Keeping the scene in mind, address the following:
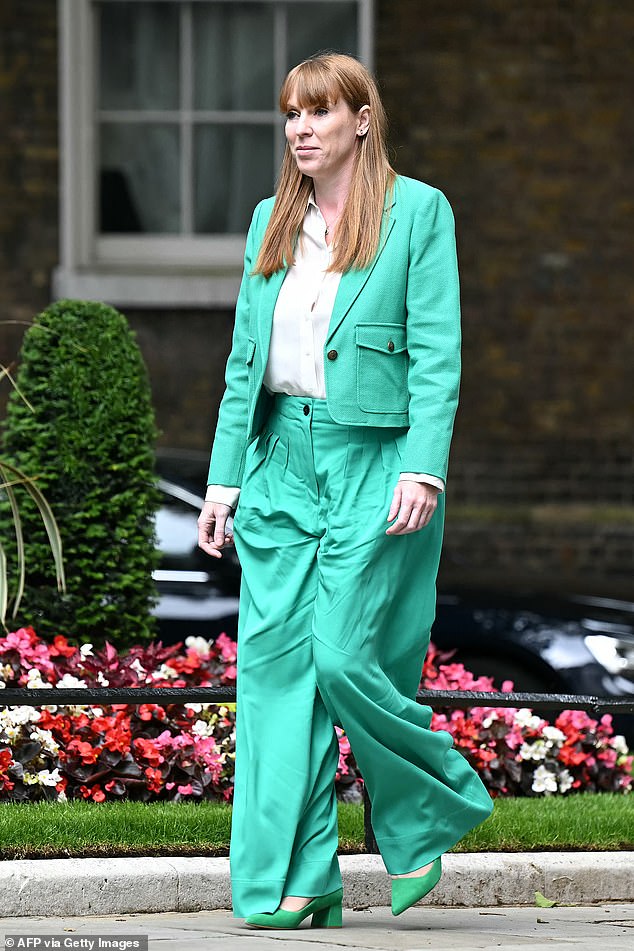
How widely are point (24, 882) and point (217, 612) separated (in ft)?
8.93

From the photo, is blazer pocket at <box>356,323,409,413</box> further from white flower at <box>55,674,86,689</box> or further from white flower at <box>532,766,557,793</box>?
white flower at <box>532,766,557,793</box>

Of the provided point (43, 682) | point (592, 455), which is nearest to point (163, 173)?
point (592, 455)

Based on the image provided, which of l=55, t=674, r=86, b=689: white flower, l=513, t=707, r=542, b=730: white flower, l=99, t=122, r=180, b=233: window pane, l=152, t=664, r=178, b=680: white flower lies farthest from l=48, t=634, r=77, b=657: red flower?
l=99, t=122, r=180, b=233: window pane

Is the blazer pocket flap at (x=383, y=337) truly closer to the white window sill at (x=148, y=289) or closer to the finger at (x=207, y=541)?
the finger at (x=207, y=541)

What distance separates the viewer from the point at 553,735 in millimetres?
5707

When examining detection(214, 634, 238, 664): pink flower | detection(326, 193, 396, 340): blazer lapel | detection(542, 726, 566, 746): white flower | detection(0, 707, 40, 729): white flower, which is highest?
detection(326, 193, 396, 340): blazer lapel

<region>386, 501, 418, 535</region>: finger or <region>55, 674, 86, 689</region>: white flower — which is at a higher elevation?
<region>386, 501, 418, 535</region>: finger

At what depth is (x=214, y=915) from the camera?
4223mm

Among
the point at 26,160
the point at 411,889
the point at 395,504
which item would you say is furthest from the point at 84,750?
the point at 26,160

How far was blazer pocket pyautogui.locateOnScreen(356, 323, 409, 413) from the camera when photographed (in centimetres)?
387

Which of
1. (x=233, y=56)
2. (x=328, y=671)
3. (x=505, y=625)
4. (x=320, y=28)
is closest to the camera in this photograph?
(x=328, y=671)

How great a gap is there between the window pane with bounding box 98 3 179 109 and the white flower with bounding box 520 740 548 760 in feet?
22.8

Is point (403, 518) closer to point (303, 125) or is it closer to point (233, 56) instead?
point (303, 125)

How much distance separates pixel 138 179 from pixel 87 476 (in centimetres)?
581
